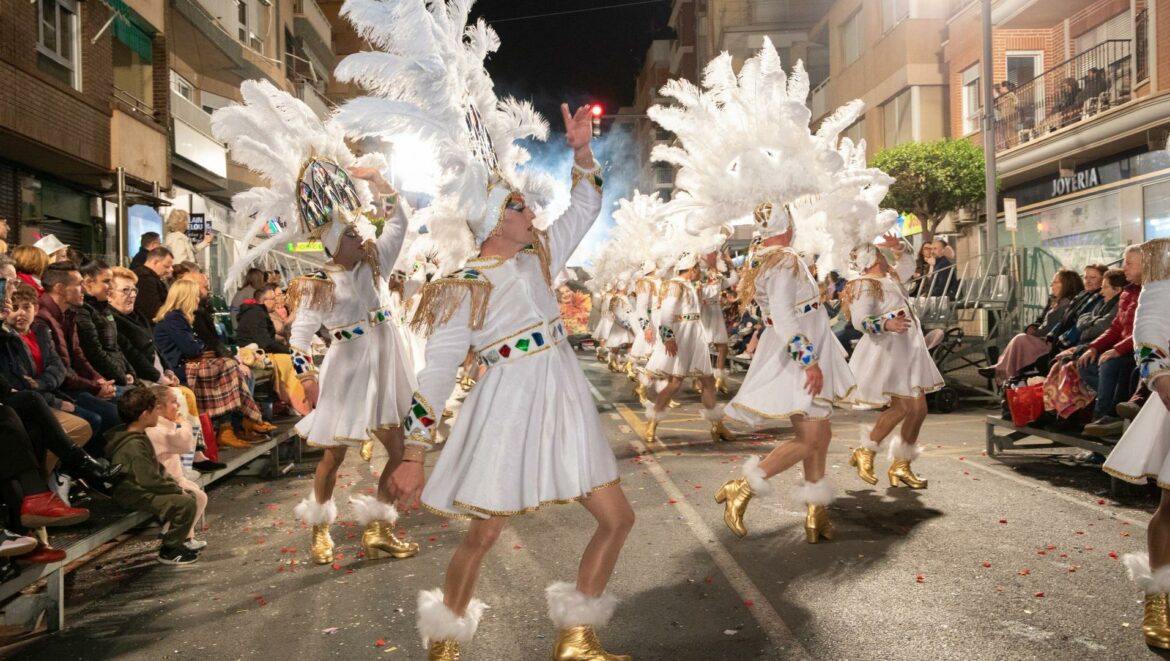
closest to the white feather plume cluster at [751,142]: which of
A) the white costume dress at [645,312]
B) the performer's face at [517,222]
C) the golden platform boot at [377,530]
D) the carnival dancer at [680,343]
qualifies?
the performer's face at [517,222]

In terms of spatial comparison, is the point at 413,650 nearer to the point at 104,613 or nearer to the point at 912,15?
the point at 104,613

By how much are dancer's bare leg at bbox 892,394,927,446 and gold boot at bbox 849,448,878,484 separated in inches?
12.1

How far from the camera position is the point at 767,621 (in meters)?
4.77

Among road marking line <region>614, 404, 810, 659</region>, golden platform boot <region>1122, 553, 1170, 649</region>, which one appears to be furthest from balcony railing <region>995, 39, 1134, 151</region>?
golden platform boot <region>1122, 553, 1170, 649</region>

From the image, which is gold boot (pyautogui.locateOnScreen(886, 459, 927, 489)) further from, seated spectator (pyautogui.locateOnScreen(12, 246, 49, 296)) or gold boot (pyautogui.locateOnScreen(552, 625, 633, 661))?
seated spectator (pyautogui.locateOnScreen(12, 246, 49, 296))

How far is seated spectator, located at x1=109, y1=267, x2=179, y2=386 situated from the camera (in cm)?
812

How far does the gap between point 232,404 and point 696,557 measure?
16.1ft

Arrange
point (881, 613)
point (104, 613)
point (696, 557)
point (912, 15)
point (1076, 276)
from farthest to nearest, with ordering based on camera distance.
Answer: point (912, 15), point (1076, 276), point (696, 557), point (104, 613), point (881, 613)

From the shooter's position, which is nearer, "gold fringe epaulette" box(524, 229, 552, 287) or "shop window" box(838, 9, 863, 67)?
"gold fringe epaulette" box(524, 229, 552, 287)

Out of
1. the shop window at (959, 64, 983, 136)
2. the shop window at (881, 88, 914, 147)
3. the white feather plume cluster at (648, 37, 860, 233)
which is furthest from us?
the shop window at (881, 88, 914, 147)

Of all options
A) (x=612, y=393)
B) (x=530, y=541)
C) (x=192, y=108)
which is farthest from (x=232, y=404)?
(x=192, y=108)

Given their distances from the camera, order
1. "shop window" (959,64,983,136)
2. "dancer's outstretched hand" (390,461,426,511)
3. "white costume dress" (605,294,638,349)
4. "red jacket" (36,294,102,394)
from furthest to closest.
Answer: "shop window" (959,64,983,136) < "white costume dress" (605,294,638,349) < "red jacket" (36,294,102,394) < "dancer's outstretched hand" (390,461,426,511)

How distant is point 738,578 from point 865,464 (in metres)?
2.77

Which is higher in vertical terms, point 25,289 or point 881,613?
point 25,289
